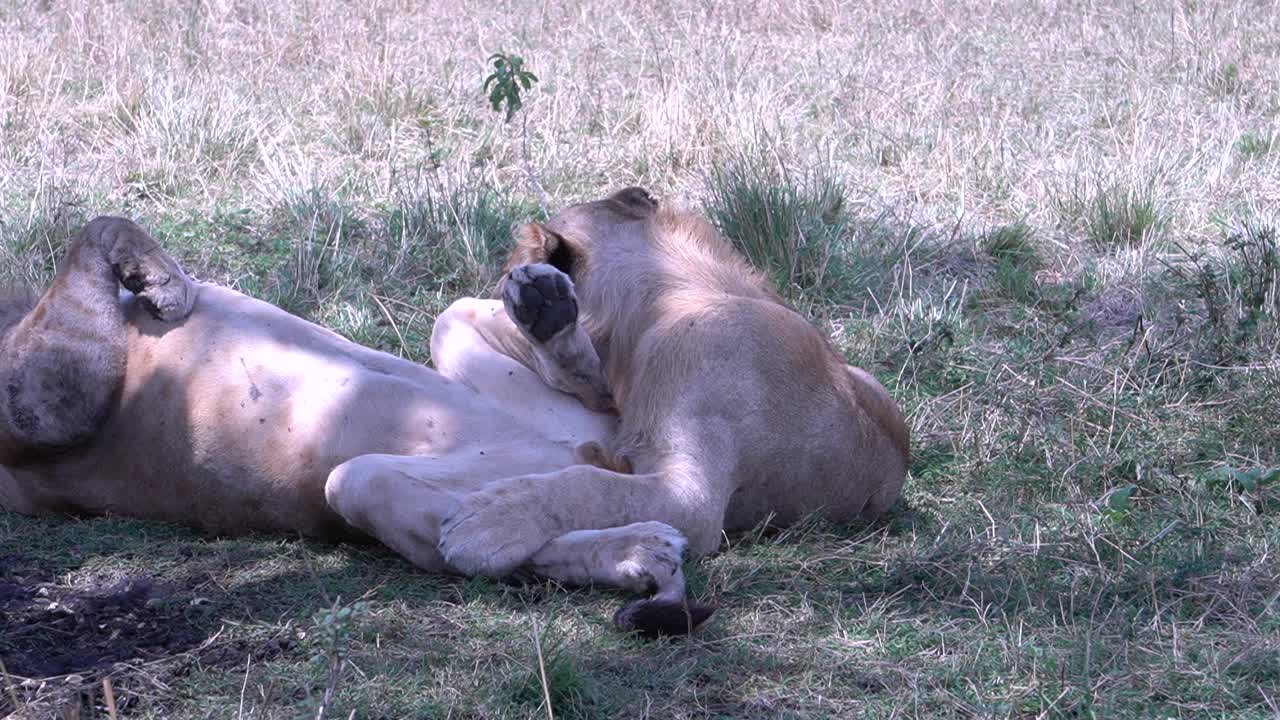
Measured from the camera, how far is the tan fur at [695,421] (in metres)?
3.33

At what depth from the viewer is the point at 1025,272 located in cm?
556

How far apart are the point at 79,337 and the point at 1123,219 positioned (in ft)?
13.2

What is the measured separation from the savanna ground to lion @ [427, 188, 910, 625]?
13 centimetres

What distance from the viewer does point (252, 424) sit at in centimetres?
376

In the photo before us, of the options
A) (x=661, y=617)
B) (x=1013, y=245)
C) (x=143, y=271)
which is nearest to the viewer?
(x=661, y=617)

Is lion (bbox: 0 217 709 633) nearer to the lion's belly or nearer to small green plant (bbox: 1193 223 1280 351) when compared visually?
the lion's belly

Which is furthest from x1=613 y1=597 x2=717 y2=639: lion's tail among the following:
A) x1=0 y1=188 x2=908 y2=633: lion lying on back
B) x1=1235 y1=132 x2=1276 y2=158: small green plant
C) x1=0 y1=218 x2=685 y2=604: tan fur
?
x1=1235 y1=132 x2=1276 y2=158: small green plant

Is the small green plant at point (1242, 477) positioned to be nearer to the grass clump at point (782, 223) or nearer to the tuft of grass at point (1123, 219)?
the grass clump at point (782, 223)

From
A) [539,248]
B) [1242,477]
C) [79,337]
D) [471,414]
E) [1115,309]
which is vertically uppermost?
[539,248]

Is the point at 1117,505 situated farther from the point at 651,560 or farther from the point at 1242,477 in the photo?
the point at 651,560

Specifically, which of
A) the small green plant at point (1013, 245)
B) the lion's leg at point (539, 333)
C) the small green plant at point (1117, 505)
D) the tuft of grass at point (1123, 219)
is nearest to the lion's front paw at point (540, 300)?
the lion's leg at point (539, 333)

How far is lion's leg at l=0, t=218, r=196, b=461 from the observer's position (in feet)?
12.3

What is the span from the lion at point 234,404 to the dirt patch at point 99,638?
0.39m

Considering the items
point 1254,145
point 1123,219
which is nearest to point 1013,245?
point 1123,219
